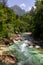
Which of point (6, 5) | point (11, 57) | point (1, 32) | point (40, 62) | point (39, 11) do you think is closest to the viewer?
point (40, 62)

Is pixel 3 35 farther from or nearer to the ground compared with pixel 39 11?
nearer to the ground

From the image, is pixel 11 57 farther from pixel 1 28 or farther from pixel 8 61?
pixel 1 28

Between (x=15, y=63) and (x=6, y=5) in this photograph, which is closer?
(x=15, y=63)

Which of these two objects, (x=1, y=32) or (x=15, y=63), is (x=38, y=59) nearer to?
(x=15, y=63)

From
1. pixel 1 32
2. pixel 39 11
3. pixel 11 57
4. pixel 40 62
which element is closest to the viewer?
pixel 40 62

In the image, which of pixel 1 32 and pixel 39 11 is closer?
pixel 1 32

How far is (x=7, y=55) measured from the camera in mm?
26047

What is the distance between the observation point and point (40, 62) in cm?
2338

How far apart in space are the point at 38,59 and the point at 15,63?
9.20 ft

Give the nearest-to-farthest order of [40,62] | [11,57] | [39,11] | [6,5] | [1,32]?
[40,62] < [11,57] < [1,32] < [39,11] < [6,5]

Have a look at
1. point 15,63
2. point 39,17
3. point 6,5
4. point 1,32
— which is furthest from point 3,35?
point 6,5

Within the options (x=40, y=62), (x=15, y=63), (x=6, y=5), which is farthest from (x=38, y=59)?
(x=6, y=5)

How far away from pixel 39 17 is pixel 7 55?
90.4ft

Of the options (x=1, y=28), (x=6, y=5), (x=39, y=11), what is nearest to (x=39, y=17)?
(x=39, y=11)
